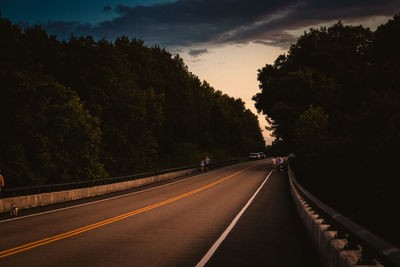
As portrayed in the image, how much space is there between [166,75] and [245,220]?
9655cm

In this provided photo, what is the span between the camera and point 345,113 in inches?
1898

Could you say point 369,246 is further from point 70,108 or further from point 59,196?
point 70,108

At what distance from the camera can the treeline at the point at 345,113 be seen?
21.8 m

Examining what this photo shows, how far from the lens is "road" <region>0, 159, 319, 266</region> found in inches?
320

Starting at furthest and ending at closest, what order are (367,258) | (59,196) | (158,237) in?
(59,196), (158,237), (367,258)

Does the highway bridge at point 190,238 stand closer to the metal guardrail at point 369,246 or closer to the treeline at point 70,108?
the metal guardrail at point 369,246

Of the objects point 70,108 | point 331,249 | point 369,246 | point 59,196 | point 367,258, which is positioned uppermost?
point 70,108

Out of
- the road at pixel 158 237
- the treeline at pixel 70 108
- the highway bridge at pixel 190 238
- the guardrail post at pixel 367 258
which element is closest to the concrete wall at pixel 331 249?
the highway bridge at pixel 190 238

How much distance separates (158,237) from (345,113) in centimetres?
4211

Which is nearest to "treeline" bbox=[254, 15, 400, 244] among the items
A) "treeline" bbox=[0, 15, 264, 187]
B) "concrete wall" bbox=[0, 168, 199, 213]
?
"concrete wall" bbox=[0, 168, 199, 213]

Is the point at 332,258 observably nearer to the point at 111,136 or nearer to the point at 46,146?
the point at 46,146

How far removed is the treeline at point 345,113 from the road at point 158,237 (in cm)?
704

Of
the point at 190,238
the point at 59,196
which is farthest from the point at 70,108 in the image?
the point at 190,238

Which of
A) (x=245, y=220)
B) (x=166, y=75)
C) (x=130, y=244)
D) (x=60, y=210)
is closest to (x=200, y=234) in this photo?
(x=130, y=244)
